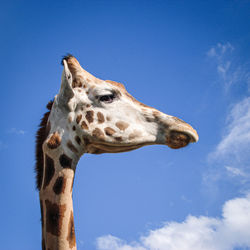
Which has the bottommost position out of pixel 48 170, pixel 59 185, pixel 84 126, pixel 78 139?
pixel 59 185

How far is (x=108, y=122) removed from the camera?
3.98 meters

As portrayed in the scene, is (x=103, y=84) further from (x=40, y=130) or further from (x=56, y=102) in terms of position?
(x=40, y=130)

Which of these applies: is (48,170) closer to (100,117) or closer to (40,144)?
(40,144)

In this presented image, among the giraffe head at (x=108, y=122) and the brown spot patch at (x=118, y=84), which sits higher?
the brown spot patch at (x=118, y=84)

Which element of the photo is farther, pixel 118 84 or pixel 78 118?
pixel 118 84

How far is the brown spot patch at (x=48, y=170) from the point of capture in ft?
12.2

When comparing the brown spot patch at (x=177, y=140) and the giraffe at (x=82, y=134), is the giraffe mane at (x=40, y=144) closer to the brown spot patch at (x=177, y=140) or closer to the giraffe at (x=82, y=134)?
the giraffe at (x=82, y=134)

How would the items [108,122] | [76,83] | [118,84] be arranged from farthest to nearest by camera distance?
[118,84] → [76,83] → [108,122]

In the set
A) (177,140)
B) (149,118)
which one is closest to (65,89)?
(149,118)

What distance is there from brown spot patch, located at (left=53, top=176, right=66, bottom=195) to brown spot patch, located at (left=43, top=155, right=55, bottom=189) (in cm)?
14

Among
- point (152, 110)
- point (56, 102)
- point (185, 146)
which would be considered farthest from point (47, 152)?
point (185, 146)

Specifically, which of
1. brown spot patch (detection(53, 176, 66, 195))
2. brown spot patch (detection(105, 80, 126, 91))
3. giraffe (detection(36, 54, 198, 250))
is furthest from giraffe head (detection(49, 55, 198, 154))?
brown spot patch (detection(53, 176, 66, 195))

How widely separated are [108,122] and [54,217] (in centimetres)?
144

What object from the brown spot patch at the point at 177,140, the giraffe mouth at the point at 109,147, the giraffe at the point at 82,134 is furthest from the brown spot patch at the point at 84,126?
the brown spot patch at the point at 177,140
